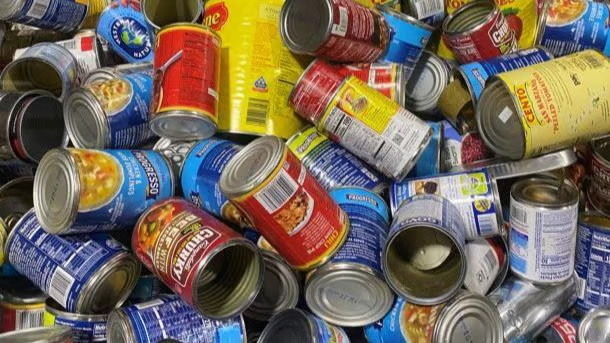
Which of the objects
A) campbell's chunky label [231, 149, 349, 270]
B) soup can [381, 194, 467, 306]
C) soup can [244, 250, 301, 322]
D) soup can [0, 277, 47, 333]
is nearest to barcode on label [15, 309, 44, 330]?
soup can [0, 277, 47, 333]

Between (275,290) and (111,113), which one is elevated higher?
(111,113)

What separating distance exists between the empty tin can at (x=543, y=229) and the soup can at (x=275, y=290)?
0.55 m

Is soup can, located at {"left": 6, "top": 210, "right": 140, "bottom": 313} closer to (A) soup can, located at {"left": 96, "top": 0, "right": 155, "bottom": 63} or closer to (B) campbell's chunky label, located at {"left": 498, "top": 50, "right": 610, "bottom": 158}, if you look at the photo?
(A) soup can, located at {"left": 96, "top": 0, "right": 155, "bottom": 63}

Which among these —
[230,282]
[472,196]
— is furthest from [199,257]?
[472,196]

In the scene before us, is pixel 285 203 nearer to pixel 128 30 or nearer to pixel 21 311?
pixel 21 311

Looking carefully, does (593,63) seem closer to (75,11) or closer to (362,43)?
(362,43)

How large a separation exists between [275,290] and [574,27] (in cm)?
117

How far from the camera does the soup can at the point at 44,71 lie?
2123 millimetres

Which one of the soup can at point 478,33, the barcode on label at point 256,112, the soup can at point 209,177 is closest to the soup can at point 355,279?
the soup can at point 209,177

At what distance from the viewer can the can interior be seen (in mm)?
1589

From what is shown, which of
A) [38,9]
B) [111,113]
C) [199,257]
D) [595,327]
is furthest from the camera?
[38,9]

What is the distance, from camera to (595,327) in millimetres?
1720

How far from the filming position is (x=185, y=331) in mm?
1604

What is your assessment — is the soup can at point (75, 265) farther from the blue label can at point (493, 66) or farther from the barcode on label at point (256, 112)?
the blue label can at point (493, 66)
